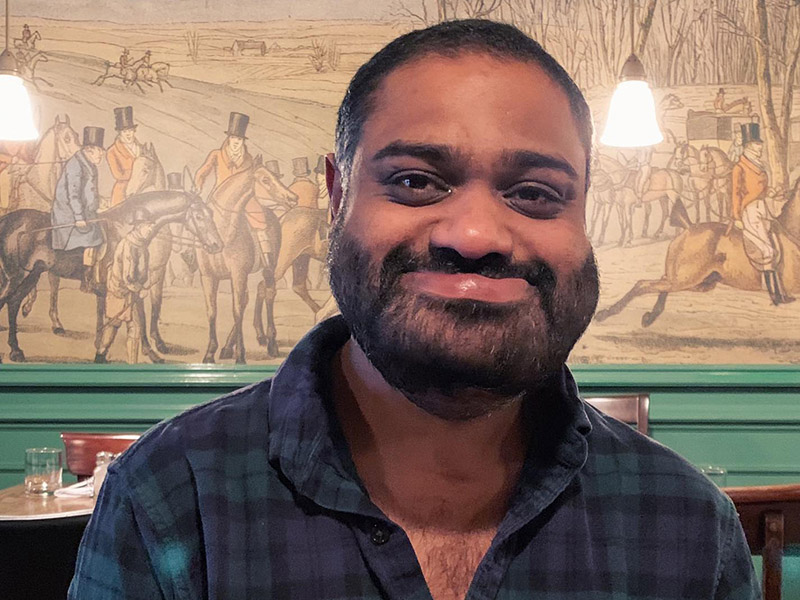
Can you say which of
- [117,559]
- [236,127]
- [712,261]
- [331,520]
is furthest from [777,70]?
[117,559]

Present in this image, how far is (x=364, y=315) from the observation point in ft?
3.68

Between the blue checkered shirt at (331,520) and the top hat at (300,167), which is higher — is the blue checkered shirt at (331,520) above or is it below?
below

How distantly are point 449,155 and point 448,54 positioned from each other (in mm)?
169

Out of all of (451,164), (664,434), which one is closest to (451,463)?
(451,164)

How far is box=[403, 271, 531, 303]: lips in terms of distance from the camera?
1.08 m

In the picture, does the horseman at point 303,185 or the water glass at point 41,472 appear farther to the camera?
the horseman at point 303,185

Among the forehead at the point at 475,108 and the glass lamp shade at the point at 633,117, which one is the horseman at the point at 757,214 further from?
the forehead at the point at 475,108

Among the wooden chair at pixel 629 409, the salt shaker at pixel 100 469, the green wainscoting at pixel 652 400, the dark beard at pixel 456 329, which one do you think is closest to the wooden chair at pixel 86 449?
the salt shaker at pixel 100 469

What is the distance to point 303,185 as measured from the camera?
4.24m

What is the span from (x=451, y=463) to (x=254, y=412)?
0.30 metres

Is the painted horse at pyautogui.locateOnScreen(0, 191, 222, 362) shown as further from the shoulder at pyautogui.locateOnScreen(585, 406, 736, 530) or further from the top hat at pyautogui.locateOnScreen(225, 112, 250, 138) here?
the shoulder at pyautogui.locateOnScreen(585, 406, 736, 530)

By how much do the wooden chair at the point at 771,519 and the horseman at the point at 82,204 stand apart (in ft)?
10.9

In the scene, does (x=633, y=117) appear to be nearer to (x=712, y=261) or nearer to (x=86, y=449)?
(x=712, y=261)

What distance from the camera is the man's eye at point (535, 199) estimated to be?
1.14m
